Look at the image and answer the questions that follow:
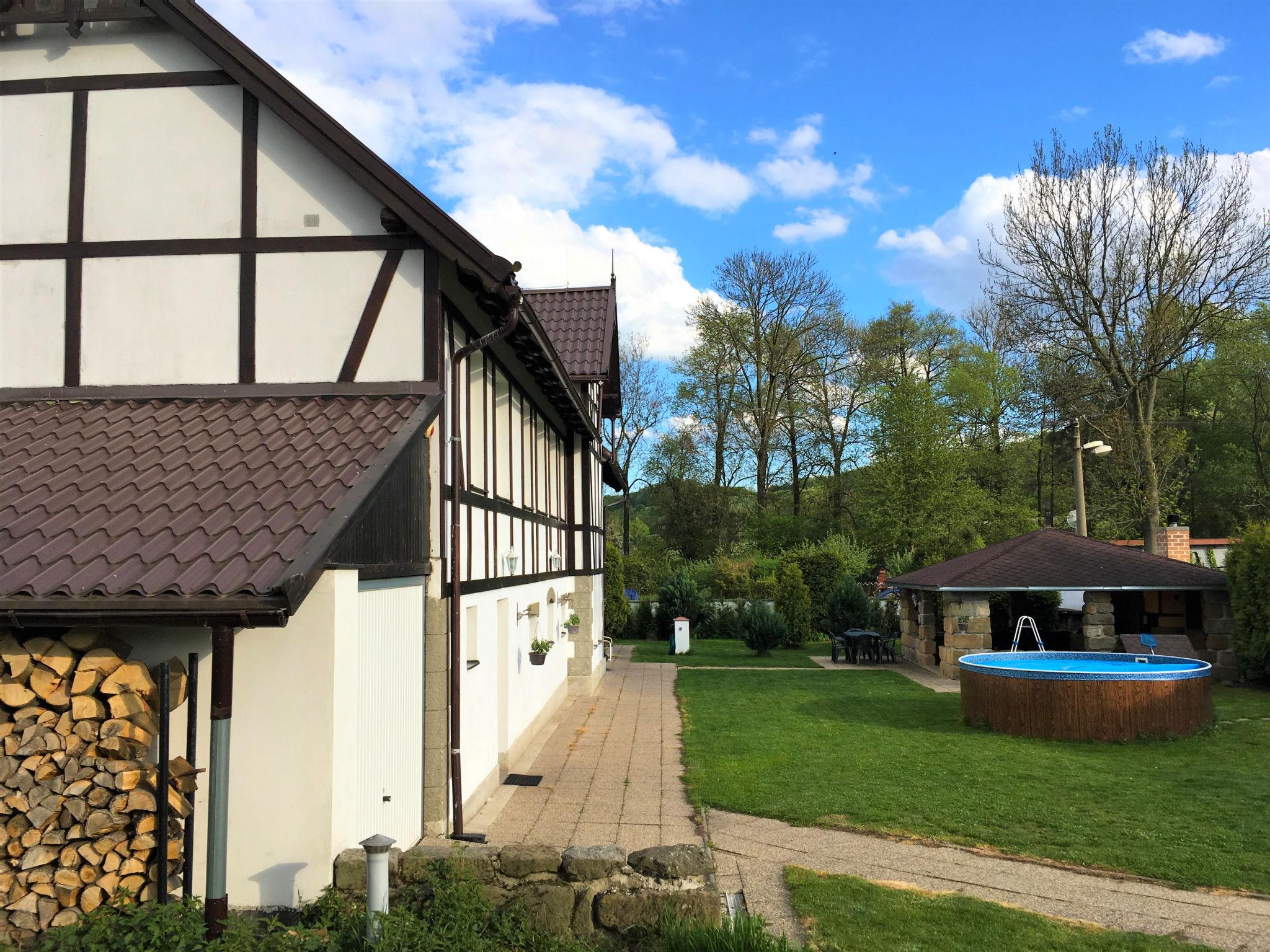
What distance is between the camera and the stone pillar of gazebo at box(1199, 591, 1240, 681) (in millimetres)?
17047

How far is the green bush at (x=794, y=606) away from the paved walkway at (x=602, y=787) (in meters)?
10.8

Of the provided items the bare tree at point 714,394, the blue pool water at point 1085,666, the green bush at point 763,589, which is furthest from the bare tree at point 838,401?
the blue pool water at point 1085,666

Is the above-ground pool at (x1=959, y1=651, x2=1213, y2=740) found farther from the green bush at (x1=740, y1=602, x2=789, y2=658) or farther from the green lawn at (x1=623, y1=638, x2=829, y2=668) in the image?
the green bush at (x1=740, y1=602, x2=789, y2=658)

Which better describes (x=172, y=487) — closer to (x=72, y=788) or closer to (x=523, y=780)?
(x=72, y=788)

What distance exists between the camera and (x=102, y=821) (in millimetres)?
4676

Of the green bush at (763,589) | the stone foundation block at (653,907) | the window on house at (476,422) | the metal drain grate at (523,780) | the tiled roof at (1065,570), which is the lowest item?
the metal drain grate at (523,780)

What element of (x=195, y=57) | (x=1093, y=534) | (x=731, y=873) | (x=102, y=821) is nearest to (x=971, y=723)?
(x=731, y=873)

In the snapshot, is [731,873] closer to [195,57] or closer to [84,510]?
[84,510]

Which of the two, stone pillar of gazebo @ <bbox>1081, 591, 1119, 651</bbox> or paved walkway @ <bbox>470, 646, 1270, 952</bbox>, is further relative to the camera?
stone pillar of gazebo @ <bbox>1081, 591, 1119, 651</bbox>

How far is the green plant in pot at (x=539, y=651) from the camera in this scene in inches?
449

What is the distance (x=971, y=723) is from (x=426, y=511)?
9239 mm

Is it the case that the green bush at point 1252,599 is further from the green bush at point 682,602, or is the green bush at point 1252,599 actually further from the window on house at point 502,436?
the green bush at point 682,602

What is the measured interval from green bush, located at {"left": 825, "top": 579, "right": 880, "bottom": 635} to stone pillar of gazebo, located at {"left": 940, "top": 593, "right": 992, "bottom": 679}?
228 inches

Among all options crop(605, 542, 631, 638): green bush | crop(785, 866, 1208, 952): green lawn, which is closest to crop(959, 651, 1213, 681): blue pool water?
crop(785, 866, 1208, 952): green lawn
